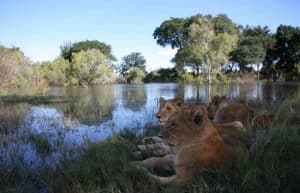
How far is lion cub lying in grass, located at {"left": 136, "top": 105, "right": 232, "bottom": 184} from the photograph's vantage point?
4.53 metres

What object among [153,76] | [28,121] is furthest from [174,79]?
[28,121]

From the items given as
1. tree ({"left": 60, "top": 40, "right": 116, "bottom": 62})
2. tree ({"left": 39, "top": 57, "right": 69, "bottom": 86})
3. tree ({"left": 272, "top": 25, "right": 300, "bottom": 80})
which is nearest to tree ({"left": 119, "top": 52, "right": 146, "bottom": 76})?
tree ({"left": 60, "top": 40, "right": 116, "bottom": 62})

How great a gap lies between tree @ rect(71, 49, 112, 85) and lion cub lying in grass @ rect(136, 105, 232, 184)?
68.4 meters

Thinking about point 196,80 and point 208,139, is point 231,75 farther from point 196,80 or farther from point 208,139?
point 208,139

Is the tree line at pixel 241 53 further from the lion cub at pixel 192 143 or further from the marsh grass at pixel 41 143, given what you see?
the lion cub at pixel 192 143

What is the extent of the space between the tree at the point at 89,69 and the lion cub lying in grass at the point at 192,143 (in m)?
68.4

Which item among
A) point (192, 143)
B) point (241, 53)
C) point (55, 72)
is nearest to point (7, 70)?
point (192, 143)

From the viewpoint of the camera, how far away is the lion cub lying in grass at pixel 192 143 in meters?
4.53

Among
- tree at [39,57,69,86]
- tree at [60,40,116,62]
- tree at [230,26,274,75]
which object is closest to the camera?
tree at [39,57,69,86]

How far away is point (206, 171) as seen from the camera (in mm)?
4770

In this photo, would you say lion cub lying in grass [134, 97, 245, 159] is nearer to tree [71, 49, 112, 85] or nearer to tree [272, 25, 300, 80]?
tree [272, 25, 300, 80]

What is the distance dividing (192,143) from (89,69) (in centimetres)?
6974

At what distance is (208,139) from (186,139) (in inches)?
11.3

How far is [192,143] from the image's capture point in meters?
4.65
